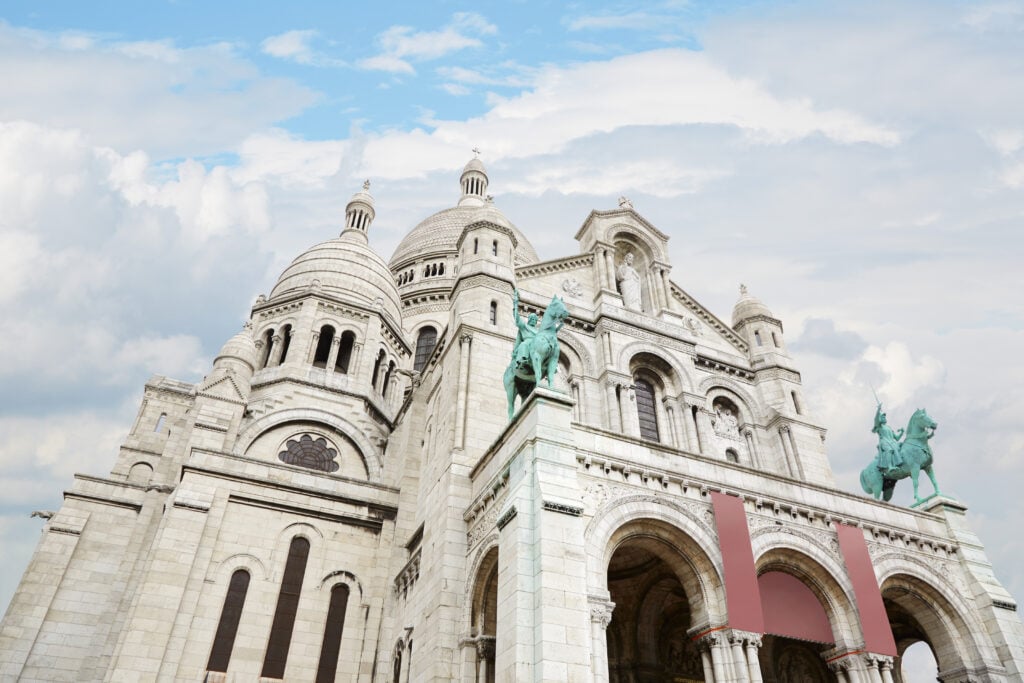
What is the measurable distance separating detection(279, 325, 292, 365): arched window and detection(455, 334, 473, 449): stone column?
13.5m

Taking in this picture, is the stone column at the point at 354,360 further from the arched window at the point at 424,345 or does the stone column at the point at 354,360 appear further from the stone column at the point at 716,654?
the stone column at the point at 716,654

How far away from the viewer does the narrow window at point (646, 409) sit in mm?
26375

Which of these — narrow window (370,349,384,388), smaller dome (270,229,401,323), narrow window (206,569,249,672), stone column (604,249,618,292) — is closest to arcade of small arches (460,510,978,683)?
narrow window (206,569,249,672)

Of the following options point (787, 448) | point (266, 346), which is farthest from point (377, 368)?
point (787, 448)

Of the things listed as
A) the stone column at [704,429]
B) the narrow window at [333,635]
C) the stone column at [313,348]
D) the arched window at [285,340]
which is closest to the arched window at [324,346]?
the stone column at [313,348]

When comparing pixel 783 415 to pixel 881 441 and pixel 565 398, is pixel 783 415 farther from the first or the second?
pixel 565 398

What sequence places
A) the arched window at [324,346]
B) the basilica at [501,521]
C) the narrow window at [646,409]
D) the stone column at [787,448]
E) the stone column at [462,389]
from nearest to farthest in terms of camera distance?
the basilica at [501,521] < the stone column at [462,389] < the narrow window at [646,409] < the stone column at [787,448] < the arched window at [324,346]

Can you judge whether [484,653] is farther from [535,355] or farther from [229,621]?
[229,621]

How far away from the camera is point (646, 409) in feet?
88.9

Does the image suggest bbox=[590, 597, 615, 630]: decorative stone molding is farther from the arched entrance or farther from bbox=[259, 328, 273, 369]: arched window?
bbox=[259, 328, 273, 369]: arched window

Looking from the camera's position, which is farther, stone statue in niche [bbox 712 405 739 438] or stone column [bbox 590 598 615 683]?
stone statue in niche [bbox 712 405 739 438]

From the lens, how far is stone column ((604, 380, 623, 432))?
24.5 m

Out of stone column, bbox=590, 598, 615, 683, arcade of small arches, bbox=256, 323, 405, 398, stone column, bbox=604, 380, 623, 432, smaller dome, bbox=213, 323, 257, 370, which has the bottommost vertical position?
stone column, bbox=590, 598, 615, 683

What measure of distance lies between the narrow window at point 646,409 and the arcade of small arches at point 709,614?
6.84 meters
